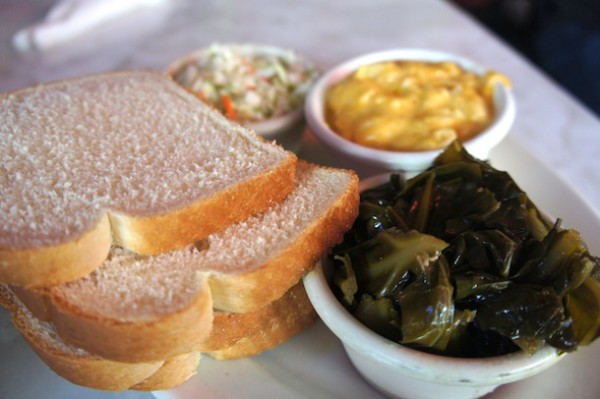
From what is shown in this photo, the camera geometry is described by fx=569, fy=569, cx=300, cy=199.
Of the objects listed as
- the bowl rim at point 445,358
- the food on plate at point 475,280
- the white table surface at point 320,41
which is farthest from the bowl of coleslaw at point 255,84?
the bowl rim at point 445,358

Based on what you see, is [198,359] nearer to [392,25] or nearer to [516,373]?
[516,373]

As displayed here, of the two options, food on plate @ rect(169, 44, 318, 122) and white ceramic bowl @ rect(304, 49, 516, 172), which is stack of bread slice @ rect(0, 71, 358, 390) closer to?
white ceramic bowl @ rect(304, 49, 516, 172)

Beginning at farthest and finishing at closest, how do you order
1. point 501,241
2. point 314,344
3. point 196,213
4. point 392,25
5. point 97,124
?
point 392,25
point 97,124
point 314,344
point 196,213
point 501,241

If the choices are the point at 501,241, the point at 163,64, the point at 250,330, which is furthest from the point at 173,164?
the point at 163,64

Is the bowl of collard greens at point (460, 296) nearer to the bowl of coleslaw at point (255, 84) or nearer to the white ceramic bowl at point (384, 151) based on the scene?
the white ceramic bowl at point (384, 151)

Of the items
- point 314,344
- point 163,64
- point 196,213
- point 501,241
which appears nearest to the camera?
point 501,241

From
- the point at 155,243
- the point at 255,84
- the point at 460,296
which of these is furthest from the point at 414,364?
the point at 255,84

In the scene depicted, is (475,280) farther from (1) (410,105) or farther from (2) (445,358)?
(1) (410,105)
